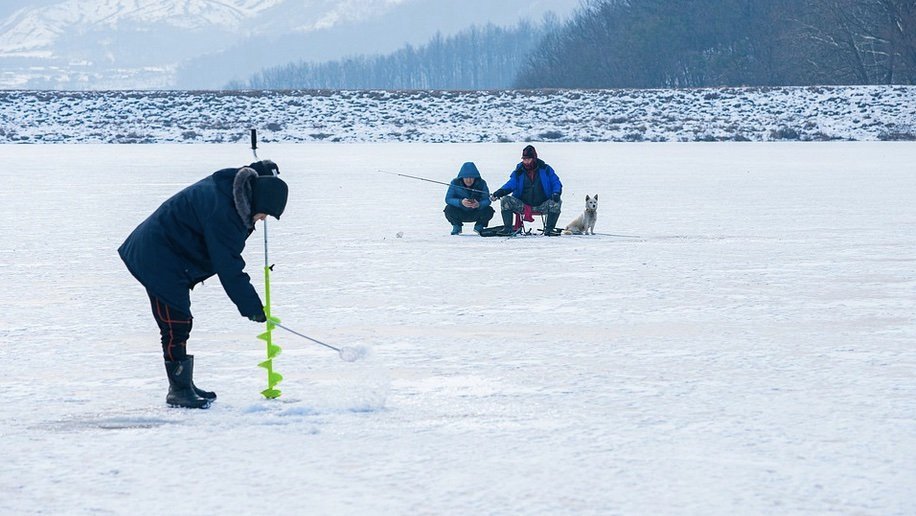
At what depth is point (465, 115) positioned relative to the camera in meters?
45.6

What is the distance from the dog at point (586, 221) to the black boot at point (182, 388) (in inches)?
302

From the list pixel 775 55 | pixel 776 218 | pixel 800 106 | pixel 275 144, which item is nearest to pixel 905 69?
pixel 775 55

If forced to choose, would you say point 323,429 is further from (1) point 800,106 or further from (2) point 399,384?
(1) point 800,106

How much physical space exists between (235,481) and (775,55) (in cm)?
7818

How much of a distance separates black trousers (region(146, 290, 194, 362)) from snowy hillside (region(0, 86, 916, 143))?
3608 centimetres

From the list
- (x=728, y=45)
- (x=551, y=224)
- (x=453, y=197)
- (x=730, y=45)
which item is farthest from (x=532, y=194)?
(x=728, y=45)

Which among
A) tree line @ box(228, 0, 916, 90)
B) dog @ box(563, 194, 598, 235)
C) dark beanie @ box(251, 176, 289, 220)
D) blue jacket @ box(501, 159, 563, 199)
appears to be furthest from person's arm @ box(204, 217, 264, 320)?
tree line @ box(228, 0, 916, 90)

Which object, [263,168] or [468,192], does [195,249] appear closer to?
[263,168]

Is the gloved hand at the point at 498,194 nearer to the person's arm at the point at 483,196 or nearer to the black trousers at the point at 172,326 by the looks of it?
the person's arm at the point at 483,196

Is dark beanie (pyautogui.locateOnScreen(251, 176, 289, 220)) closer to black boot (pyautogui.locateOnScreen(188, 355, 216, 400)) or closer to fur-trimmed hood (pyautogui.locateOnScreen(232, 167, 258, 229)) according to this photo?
fur-trimmed hood (pyautogui.locateOnScreen(232, 167, 258, 229))

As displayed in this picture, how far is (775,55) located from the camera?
3081 inches

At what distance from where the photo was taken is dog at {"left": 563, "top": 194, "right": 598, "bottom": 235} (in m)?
12.5

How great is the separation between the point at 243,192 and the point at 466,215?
820 cm

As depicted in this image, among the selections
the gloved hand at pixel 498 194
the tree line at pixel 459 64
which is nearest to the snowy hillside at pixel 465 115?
the gloved hand at pixel 498 194
